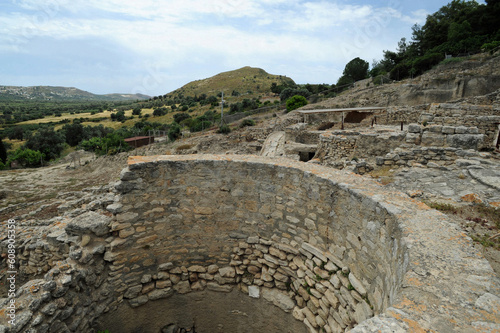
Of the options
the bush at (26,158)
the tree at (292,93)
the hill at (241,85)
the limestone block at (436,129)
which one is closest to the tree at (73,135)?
the bush at (26,158)

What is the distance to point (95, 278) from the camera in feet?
15.9

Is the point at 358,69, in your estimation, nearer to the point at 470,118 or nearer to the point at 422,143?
the point at 470,118

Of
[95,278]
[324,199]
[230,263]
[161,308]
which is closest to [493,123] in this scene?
[324,199]

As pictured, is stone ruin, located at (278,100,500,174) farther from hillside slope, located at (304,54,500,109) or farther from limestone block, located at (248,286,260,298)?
hillside slope, located at (304,54,500,109)

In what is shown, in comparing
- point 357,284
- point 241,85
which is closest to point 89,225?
point 357,284

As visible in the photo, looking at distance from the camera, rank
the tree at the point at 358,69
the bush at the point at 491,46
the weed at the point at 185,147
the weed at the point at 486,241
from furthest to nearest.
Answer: the tree at the point at 358,69 < the bush at the point at 491,46 < the weed at the point at 185,147 < the weed at the point at 486,241

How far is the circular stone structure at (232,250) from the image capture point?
11.7 ft

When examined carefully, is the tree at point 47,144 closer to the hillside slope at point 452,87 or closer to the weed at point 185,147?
the weed at point 185,147

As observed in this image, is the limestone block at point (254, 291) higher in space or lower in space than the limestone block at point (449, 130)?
lower

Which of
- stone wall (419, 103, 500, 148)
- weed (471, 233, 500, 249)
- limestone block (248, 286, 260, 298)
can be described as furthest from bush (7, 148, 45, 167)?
weed (471, 233, 500, 249)

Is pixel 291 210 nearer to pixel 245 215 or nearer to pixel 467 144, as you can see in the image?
pixel 245 215

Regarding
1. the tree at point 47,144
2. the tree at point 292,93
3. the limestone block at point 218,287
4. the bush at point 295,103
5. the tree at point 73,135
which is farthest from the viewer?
the tree at point 73,135

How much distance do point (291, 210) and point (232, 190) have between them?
4.43ft

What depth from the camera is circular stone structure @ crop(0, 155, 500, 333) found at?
357 cm
